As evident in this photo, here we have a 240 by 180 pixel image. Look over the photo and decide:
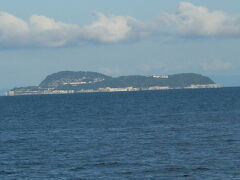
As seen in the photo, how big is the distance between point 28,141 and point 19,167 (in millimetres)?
20053

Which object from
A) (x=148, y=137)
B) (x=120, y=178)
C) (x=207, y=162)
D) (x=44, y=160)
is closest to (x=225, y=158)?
(x=207, y=162)

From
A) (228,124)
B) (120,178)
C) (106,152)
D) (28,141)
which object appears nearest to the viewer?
(120,178)

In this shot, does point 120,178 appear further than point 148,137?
No

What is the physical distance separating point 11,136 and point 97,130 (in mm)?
11278

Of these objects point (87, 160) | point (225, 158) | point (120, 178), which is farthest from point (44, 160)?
point (225, 158)

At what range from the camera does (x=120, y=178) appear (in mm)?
45219

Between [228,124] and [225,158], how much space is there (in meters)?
33.1

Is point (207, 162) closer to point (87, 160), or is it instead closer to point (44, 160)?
point (87, 160)

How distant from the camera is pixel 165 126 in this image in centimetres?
8588

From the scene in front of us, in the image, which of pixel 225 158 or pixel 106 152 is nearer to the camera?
pixel 225 158

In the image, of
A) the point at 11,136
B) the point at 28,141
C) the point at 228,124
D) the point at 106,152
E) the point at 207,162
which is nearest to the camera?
the point at 207,162

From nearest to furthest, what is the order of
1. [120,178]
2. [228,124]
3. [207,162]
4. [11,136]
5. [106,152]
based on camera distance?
[120,178] → [207,162] → [106,152] → [11,136] → [228,124]

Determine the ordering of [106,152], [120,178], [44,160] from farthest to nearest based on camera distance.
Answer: [106,152]
[44,160]
[120,178]

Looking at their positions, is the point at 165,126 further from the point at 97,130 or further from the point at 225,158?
the point at 225,158
